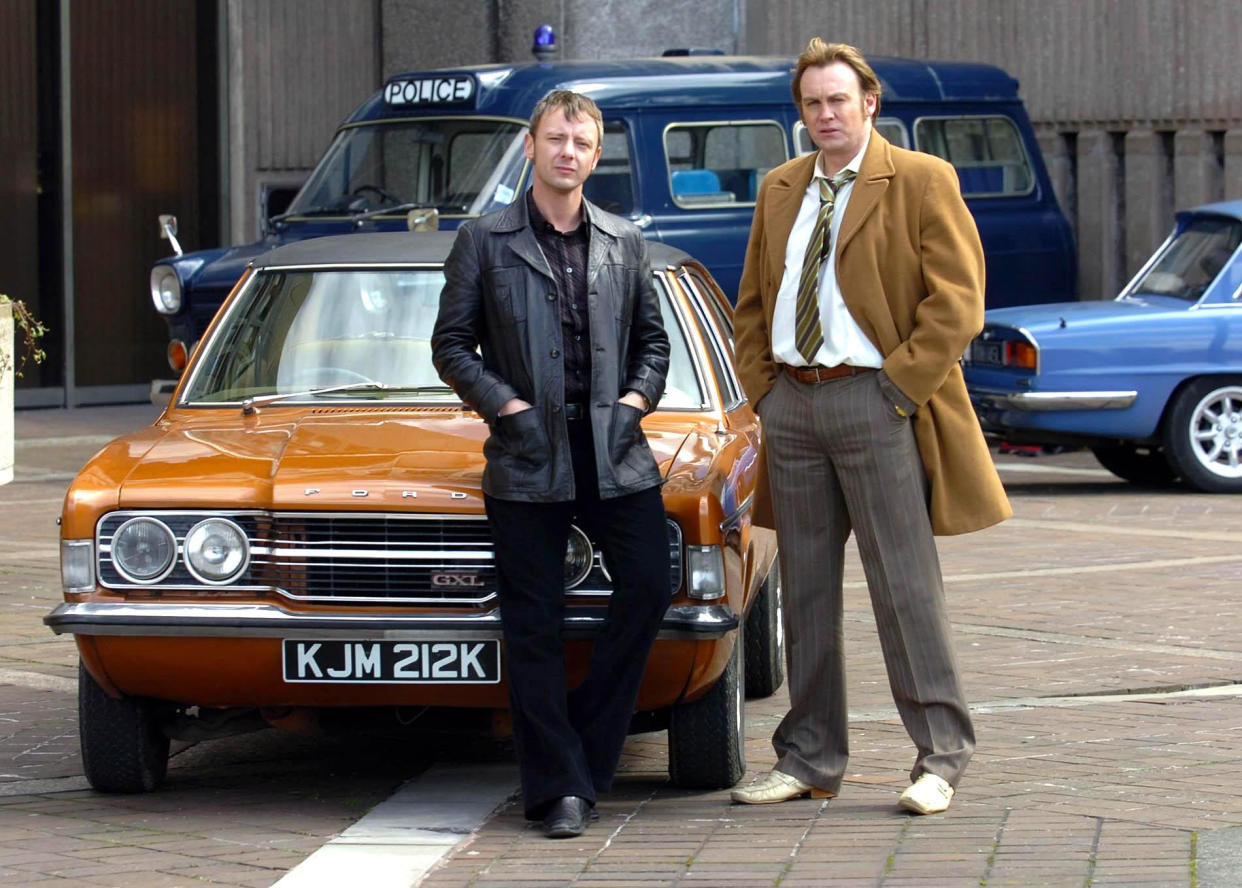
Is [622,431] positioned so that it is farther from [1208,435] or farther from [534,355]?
[1208,435]

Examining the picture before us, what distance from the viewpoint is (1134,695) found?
727cm

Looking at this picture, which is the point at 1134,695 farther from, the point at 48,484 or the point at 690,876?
the point at 48,484

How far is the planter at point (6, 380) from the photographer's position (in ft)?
42.7

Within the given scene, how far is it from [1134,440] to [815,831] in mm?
8157

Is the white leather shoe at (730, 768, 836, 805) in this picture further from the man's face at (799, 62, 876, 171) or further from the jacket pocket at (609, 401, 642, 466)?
the man's face at (799, 62, 876, 171)

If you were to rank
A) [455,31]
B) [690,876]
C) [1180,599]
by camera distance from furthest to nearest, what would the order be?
[455,31]
[1180,599]
[690,876]

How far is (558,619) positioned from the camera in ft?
18.1

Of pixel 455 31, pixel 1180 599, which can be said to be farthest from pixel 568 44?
pixel 1180 599

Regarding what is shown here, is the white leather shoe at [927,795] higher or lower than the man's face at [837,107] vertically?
lower

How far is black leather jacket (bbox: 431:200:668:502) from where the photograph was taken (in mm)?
5453

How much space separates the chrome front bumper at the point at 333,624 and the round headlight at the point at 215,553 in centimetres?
10

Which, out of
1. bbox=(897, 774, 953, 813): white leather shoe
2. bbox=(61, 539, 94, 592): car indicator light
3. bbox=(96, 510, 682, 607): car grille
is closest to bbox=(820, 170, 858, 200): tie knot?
bbox=(96, 510, 682, 607): car grille

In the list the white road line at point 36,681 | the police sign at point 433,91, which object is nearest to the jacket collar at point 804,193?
the white road line at point 36,681

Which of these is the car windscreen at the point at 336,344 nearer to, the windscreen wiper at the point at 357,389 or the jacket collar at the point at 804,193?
the windscreen wiper at the point at 357,389
